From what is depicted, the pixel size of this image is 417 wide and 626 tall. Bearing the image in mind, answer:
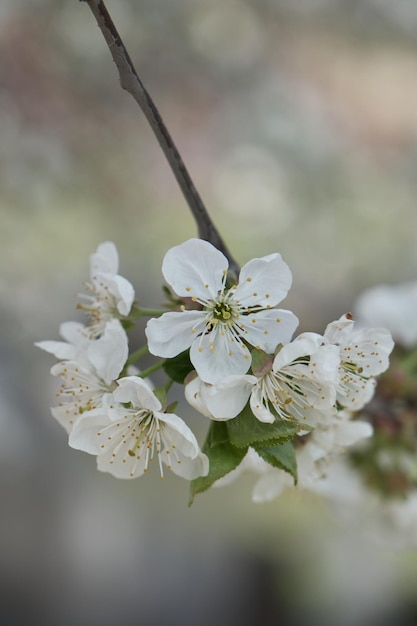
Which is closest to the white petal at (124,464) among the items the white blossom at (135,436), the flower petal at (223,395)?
the white blossom at (135,436)

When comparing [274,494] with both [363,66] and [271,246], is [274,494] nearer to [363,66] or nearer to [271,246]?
[271,246]

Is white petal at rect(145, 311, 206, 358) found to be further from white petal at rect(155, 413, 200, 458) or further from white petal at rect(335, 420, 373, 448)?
white petal at rect(335, 420, 373, 448)

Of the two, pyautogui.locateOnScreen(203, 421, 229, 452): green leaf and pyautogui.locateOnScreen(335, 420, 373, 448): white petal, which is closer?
pyautogui.locateOnScreen(203, 421, 229, 452): green leaf

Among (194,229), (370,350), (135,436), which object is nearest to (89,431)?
(135,436)

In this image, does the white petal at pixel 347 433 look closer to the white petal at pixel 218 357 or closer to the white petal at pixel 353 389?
the white petal at pixel 353 389

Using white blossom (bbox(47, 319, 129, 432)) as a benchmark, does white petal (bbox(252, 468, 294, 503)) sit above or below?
below

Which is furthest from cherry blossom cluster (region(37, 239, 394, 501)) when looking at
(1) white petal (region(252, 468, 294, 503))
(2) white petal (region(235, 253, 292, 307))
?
(1) white petal (region(252, 468, 294, 503))

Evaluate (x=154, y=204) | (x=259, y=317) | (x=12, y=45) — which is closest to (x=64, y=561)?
(x=154, y=204)

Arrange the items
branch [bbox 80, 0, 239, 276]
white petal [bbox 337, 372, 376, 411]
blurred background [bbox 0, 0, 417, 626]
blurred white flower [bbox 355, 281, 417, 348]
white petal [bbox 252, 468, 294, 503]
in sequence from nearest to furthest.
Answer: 1. branch [bbox 80, 0, 239, 276]
2. white petal [bbox 337, 372, 376, 411]
3. white petal [bbox 252, 468, 294, 503]
4. blurred white flower [bbox 355, 281, 417, 348]
5. blurred background [bbox 0, 0, 417, 626]

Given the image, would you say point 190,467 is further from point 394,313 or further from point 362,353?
point 394,313
